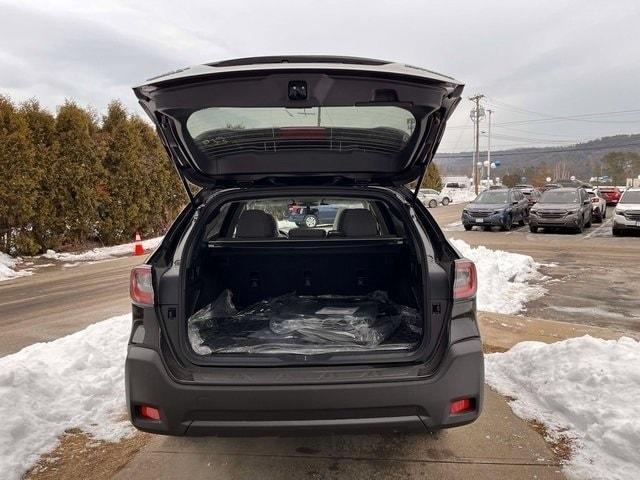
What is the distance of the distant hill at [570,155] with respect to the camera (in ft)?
300

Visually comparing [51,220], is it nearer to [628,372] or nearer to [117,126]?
[117,126]

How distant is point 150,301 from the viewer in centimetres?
252

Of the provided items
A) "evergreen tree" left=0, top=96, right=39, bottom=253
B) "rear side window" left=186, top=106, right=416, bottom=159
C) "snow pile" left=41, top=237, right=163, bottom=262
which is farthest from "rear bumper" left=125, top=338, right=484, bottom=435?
"evergreen tree" left=0, top=96, right=39, bottom=253

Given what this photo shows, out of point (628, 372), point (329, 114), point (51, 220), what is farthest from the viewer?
point (51, 220)

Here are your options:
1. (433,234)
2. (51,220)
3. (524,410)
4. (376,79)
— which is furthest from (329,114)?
(51,220)

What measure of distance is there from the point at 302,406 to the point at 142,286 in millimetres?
1027

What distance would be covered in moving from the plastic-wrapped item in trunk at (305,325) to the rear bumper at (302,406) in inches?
12.9

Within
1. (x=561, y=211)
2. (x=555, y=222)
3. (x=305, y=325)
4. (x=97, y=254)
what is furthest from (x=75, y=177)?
(x=561, y=211)

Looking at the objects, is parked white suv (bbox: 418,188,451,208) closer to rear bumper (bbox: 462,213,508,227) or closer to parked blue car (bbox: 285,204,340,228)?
rear bumper (bbox: 462,213,508,227)

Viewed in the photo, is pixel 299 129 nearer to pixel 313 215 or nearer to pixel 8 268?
pixel 313 215

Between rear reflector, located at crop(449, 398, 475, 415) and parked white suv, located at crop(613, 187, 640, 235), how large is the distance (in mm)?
15978

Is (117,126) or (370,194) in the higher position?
(117,126)

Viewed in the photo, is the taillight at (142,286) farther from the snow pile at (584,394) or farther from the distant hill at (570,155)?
the distant hill at (570,155)

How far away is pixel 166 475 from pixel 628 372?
10.0ft
